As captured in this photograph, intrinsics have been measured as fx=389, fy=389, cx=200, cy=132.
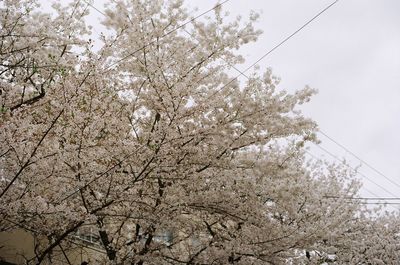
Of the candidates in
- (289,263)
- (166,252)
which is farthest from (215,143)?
(289,263)

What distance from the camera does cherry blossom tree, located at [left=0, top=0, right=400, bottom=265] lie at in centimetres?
598

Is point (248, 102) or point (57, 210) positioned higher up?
point (248, 102)

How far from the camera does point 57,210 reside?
5.69 meters

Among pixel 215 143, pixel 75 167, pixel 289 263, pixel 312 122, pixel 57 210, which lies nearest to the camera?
pixel 57 210

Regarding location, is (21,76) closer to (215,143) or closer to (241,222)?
(215,143)

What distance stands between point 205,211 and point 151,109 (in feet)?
7.86

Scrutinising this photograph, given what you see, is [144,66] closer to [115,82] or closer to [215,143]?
[115,82]

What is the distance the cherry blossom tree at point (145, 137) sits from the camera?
598cm

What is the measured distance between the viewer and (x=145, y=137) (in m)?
7.44

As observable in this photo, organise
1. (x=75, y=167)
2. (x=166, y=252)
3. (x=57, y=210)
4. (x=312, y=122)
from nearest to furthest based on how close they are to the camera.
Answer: (x=57, y=210)
(x=75, y=167)
(x=312, y=122)
(x=166, y=252)

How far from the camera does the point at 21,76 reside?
6555 mm

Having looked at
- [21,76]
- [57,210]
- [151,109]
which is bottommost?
[57,210]

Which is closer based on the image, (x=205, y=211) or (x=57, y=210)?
(x=57, y=210)

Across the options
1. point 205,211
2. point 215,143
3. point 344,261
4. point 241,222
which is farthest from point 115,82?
point 344,261
